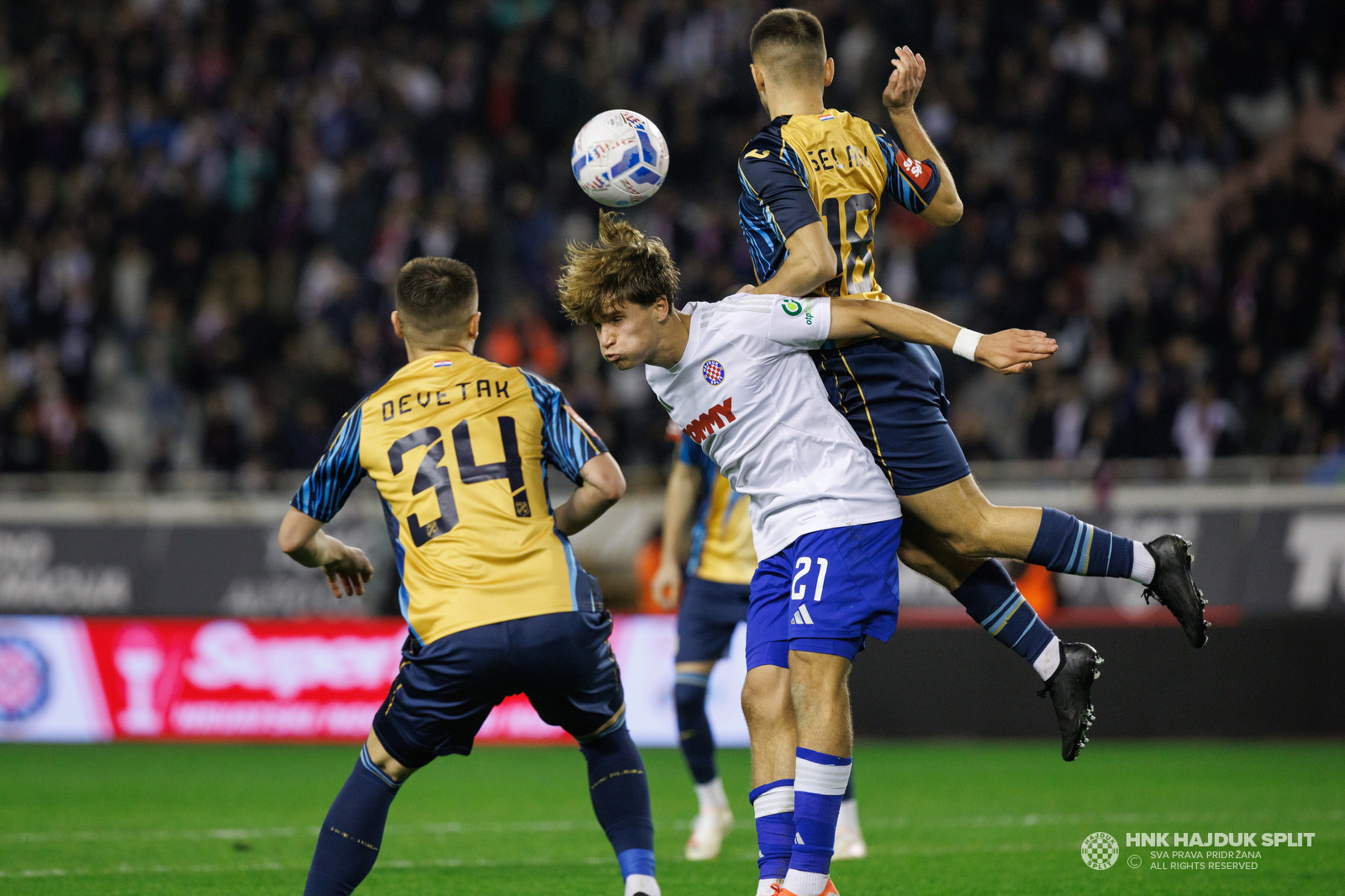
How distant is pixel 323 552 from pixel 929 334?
2.11 meters

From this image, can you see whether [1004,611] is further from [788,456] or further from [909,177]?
[909,177]

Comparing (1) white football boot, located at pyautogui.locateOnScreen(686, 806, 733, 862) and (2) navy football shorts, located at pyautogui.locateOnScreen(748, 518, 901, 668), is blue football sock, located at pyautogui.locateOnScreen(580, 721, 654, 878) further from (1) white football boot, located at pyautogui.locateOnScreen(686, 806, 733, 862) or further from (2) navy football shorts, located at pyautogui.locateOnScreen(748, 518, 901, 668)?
(1) white football boot, located at pyautogui.locateOnScreen(686, 806, 733, 862)

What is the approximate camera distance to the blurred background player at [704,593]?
7.37 metres

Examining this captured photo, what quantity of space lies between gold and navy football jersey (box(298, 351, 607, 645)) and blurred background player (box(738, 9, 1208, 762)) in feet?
3.11

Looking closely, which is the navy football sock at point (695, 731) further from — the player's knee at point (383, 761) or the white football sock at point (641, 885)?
the player's knee at point (383, 761)

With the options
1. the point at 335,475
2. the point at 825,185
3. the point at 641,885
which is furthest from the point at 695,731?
the point at 825,185

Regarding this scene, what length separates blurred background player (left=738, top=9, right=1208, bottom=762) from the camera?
5.03 metres

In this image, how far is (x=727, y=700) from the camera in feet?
38.2

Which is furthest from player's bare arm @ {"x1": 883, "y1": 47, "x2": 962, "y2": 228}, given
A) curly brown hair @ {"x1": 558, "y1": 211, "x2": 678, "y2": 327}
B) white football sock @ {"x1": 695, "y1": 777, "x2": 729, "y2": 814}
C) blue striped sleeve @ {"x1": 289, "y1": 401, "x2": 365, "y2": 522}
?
white football sock @ {"x1": 695, "y1": 777, "x2": 729, "y2": 814}

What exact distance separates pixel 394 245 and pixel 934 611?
7369mm

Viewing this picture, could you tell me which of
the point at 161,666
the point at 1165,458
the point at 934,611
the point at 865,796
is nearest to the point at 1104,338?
the point at 1165,458

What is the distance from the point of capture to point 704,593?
24.8 feet

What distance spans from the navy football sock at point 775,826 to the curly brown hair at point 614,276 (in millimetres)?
1635

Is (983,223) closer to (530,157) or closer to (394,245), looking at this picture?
(530,157)
